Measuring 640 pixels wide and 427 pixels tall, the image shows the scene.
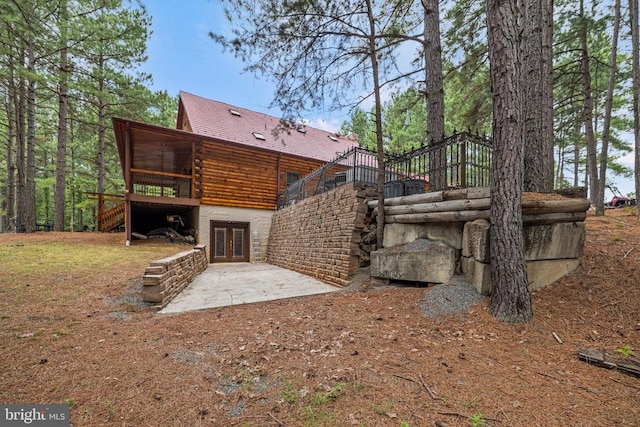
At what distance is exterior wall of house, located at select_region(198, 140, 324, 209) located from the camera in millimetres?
11227

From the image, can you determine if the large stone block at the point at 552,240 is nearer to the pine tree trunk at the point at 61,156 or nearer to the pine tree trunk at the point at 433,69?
the pine tree trunk at the point at 433,69

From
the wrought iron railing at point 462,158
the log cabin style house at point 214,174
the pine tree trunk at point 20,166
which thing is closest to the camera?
the wrought iron railing at point 462,158

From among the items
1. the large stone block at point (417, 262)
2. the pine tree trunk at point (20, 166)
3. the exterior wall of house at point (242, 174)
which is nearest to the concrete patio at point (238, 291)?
the large stone block at point (417, 262)

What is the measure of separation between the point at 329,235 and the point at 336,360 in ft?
13.8

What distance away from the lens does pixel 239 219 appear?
11.9 meters

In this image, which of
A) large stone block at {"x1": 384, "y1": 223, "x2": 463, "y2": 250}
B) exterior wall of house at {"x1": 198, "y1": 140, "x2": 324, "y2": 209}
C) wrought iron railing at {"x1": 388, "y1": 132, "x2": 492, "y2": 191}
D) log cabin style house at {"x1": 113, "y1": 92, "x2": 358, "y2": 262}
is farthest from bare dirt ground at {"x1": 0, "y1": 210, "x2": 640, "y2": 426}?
exterior wall of house at {"x1": 198, "y1": 140, "x2": 324, "y2": 209}

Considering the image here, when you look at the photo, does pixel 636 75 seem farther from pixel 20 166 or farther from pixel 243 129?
pixel 20 166

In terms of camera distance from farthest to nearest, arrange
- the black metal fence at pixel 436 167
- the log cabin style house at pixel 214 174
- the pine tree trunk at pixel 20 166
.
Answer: the pine tree trunk at pixel 20 166, the log cabin style house at pixel 214 174, the black metal fence at pixel 436 167

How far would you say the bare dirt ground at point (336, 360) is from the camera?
1846 millimetres

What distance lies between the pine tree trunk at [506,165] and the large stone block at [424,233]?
100 centimetres

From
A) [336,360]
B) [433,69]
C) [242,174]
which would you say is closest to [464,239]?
[336,360]

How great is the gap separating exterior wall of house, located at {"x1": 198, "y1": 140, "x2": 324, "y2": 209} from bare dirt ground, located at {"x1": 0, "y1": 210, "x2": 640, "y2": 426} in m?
7.48

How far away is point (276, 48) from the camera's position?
550cm

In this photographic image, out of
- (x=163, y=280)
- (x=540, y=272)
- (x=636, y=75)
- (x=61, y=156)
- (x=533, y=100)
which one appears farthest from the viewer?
(x=61, y=156)
